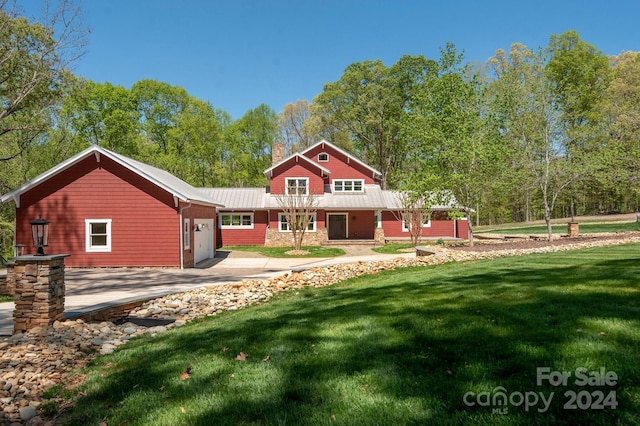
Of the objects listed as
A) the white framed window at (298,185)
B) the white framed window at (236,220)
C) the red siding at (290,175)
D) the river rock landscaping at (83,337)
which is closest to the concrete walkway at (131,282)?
the river rock landscaping at (83,337)

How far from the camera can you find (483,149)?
57.1 feet

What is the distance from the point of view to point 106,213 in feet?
52.0

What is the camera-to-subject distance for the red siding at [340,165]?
104ft

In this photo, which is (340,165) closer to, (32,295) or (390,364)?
(32,295)

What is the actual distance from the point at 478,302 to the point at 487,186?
15825 mm

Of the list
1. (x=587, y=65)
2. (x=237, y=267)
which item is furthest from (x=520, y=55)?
(x=237, y=267)

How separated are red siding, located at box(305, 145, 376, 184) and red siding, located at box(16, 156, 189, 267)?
17.6m

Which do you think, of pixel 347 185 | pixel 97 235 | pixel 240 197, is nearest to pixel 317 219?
pixel 347 185

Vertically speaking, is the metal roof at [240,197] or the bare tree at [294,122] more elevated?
the bare tree at [294,122]

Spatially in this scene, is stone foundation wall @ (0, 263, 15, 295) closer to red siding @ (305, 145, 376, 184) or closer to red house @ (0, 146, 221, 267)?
red house @ (0, 146, 221, 267)

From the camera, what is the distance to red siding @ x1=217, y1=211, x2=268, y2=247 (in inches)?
1083

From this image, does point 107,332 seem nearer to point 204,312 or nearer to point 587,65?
point 204,312

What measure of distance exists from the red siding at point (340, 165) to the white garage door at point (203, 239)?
12950 millimetres

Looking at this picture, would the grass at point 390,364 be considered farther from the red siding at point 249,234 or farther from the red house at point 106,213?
the red siding at point 249,234
